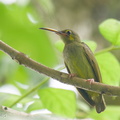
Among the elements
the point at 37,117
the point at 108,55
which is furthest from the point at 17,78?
the point at 37,117

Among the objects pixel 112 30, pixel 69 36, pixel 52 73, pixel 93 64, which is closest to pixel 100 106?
pixel 93 64

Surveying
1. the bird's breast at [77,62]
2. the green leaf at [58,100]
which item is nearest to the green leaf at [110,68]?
the green leaf at [58,100]

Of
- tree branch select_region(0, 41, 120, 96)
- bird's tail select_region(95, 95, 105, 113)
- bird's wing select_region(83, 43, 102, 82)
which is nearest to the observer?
tree branch select_region(0, 41, 120, 96)

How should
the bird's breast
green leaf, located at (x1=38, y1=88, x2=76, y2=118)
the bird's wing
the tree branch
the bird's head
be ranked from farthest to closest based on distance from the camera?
the bird's head, the bird's breast, the bird's wing, green leaf, located at (x1=38, y1=88, x2=76, y2=118), the tree branch

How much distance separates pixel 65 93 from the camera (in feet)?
7.72

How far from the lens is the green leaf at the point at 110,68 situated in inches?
96.0

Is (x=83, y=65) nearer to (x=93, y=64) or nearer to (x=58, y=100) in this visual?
(x=93, y=64)

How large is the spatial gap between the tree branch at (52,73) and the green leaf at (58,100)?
195 millimetres

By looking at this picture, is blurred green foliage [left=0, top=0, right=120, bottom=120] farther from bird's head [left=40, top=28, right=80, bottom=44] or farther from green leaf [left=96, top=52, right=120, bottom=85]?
bird's head [left=40, top=28, right=80, bottom=44]

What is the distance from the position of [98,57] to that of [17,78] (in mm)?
856

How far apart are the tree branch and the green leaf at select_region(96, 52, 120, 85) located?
15.2 inches

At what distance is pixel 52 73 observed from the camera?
2053mm

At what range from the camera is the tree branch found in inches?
75.4

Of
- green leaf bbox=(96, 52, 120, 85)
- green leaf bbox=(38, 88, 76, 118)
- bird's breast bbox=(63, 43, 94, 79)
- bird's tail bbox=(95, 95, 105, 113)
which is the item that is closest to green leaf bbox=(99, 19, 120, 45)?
green leaf bbox=(96, 52, 120, 85)
